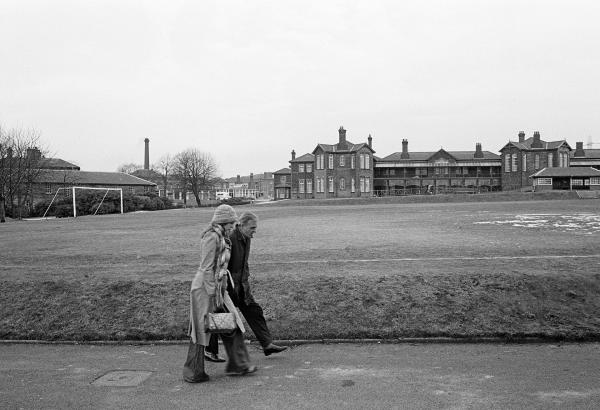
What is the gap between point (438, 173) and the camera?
91938 millimetres

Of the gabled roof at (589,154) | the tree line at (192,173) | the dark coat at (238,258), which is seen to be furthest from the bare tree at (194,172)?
the dark coat at (238,258)

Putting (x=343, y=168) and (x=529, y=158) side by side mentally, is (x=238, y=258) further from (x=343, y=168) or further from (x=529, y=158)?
(x=529, y=158)

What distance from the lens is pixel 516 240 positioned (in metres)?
17.2

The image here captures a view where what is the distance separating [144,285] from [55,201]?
50.4 meters

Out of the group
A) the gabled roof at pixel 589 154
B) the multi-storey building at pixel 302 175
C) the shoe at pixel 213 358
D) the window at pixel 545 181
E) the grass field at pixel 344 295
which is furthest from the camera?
the multi-storey building at pixel 302 175

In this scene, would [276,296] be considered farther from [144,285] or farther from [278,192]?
[278,192]

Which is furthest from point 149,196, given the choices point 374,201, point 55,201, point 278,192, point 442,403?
point 442,403

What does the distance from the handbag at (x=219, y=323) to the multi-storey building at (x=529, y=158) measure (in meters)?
85.6

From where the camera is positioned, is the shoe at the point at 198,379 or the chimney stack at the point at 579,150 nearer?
the shoe at the point at 198,379

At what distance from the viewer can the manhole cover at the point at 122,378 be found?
6.37 metres

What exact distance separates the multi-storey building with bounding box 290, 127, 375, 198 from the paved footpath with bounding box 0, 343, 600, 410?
8071 centimetres

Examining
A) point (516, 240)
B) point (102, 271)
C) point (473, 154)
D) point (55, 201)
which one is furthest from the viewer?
point (473, 154)

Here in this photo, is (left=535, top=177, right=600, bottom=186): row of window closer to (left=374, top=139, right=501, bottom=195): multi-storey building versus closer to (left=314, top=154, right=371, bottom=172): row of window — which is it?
(left=374, top=139, right=501, bottom=195): multi-storey building

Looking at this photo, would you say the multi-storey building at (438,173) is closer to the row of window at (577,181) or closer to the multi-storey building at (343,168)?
the multi-storey building at (343,168)
